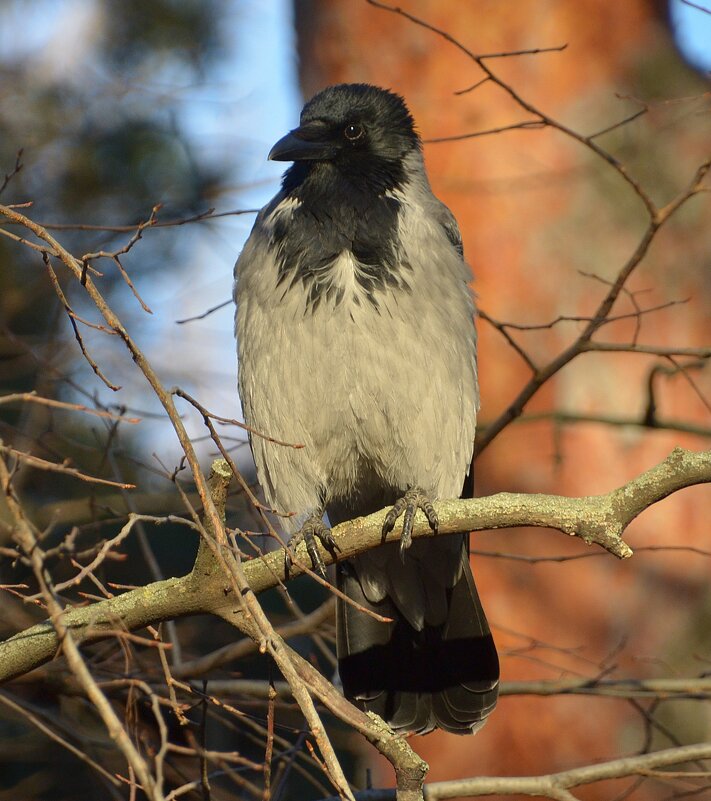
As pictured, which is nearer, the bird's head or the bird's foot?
the bird's foot

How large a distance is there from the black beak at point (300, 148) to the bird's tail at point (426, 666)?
164 centimetres

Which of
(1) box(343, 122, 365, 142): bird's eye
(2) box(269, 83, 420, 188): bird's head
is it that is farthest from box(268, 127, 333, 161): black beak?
(1) box(343, 122, 365, 142): bird's eye

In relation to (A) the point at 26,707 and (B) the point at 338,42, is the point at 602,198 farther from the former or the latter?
(A) the point at 26,707

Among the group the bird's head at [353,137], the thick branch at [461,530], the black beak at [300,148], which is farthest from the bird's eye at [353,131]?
the thick branch at [461,530]

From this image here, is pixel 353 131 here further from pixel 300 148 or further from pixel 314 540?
pixel 314 540

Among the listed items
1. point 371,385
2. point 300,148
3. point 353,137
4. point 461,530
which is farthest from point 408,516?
point 353,137

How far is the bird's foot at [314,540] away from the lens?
332 cm

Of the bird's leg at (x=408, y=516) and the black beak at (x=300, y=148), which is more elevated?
the black beak at (x=300, y=148)

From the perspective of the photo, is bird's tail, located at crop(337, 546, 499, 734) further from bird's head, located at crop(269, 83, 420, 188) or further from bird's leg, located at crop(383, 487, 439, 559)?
bird's head, located at crop(269, 83, 420, 188)

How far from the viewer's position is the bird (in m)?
3.82

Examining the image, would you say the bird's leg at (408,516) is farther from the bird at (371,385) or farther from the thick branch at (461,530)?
the bird at (371,385)

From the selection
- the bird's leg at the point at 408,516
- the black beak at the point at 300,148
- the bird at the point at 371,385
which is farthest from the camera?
the black beak at the point at 300,148

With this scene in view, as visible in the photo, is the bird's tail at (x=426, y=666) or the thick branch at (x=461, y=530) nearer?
the thick branch at (x=461, y=530)

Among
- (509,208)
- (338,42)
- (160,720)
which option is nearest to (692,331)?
(509,208)
